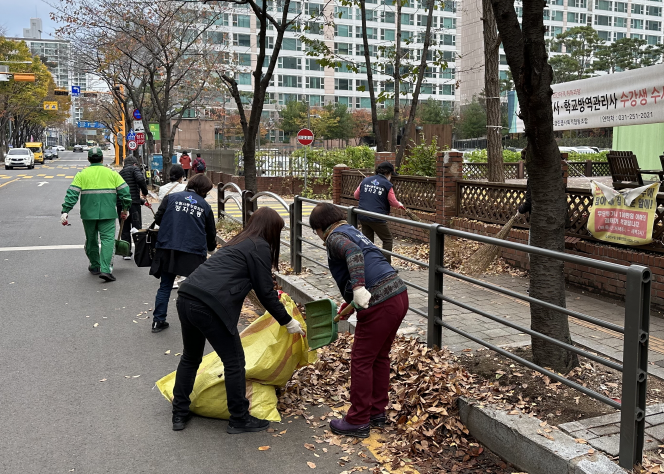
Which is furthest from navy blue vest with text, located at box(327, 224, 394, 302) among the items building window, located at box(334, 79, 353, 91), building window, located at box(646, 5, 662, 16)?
building window, located at box(646, 5, 662, 16)

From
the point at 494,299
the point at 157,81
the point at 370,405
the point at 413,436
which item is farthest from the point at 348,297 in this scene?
the point at 157,81

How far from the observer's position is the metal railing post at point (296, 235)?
863 centimetres

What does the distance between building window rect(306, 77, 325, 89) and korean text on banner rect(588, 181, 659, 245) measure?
76282 mm

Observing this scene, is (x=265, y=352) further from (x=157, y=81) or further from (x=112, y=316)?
(x=157, y=81)

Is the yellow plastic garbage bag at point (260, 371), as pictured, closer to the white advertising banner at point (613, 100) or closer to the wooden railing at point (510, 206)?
the wooden railing at point (510, 206)

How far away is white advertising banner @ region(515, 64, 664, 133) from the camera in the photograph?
8.14 meters

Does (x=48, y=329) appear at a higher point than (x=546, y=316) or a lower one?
lower

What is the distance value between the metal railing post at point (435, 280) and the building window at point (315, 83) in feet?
258

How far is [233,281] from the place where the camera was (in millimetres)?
4227

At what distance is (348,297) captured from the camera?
4449mm

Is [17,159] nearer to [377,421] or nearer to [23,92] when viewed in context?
[23,92]

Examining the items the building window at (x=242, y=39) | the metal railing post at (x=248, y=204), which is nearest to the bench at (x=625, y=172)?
the metal railing post at (x=248, y=204)

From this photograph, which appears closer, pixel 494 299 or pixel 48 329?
pixel 48 329

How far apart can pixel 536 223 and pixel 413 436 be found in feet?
5.91
